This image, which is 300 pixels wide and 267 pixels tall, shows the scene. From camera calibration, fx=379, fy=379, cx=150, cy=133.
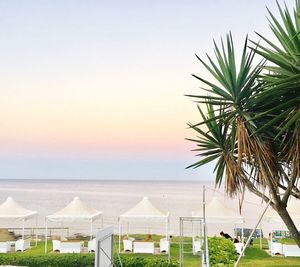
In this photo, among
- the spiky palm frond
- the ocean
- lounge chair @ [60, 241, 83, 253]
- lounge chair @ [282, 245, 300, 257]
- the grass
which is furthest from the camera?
the ocean

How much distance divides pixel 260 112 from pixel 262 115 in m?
0.68

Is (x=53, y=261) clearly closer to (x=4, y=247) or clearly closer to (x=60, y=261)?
(x=60, y=261)

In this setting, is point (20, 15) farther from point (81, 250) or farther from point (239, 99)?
point (239, 99)

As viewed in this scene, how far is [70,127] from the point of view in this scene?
33719 millimetres

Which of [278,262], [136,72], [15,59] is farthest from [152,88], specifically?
[278,262]

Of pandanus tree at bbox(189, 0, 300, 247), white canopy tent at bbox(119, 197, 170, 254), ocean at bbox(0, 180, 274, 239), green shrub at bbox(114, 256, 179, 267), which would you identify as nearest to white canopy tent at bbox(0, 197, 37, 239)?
white canopy tent at bbox(119, 197, 170, 254)

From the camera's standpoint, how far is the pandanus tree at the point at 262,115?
4449 mm

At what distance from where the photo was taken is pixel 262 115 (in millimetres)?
4441

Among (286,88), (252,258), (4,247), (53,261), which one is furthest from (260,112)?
(4,247)

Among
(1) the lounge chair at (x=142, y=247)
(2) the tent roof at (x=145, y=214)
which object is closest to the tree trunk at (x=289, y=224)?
(1) the lounge chair at (x=142, y=247)

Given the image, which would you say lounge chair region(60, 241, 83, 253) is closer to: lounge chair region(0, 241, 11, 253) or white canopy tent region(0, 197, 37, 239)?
lounge chair region(0, 241, 11, 253)

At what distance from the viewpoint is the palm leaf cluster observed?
14.6 feet

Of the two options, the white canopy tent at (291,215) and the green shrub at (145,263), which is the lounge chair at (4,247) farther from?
the white canopy tent at (291,215)

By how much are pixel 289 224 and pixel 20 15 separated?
15372 mm
